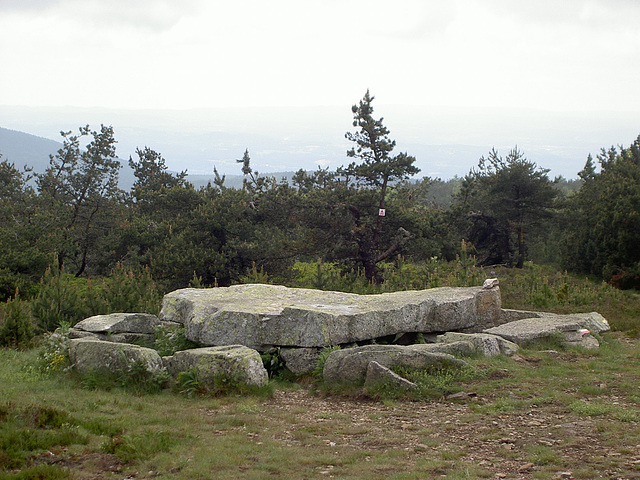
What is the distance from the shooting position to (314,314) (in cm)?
1154

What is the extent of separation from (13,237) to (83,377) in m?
20.1

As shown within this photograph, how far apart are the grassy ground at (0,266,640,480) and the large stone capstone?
1.38m

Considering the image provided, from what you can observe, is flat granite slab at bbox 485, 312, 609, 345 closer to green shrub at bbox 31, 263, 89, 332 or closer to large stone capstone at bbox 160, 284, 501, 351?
large stone capstone at bbox 160, 284, 501, 351

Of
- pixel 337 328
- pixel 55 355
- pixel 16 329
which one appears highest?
pixel 337 328

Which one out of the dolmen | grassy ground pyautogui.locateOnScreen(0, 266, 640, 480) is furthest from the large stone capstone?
grassy ground pyautogui.locateOnScreen(0, 266, 640, 480)

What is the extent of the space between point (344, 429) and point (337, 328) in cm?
392

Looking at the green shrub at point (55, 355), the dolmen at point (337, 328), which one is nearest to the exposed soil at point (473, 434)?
the dolmen at point (337, 328)

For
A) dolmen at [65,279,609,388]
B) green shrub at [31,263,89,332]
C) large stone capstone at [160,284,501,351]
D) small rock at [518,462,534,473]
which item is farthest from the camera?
green shrub at [31,263,89,332]

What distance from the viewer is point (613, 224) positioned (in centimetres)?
Answer: 2519

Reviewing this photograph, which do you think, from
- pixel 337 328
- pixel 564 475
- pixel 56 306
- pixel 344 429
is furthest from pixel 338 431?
pixel 56 306

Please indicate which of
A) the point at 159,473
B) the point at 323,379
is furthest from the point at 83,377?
the point at 159,473

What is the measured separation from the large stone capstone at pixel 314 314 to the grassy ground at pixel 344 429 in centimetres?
138

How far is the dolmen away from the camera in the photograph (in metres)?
10.0

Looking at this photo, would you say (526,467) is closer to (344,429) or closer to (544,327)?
(344,429)
